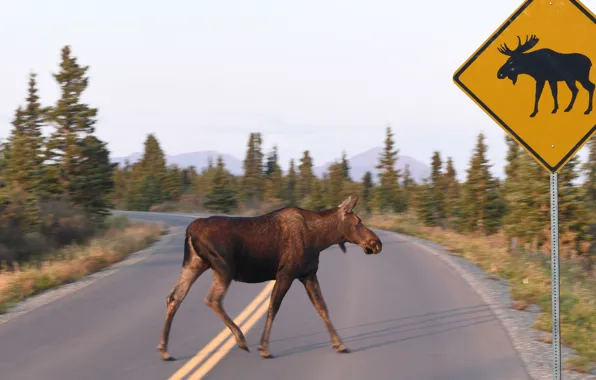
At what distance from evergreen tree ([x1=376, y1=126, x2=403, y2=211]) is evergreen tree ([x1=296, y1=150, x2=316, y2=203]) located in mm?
8357

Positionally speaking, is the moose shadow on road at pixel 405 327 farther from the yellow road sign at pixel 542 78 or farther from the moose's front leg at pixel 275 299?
the yellow road sign at pixel 542 78

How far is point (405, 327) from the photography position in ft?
31.3

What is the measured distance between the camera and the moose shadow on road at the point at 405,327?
8.48m

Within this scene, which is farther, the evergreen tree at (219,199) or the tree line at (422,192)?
the evergreen tree at (219,199)

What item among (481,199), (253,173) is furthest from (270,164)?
(481,199)

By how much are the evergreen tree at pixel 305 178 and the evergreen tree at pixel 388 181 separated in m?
8.36

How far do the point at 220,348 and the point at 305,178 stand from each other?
7607cm

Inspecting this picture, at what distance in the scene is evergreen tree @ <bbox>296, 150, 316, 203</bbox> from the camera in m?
81.3

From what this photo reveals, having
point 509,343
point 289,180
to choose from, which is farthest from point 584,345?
point 289,180

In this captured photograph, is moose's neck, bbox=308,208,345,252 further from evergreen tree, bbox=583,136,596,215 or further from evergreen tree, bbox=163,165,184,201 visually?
evergreen tree, bbox=163,165,184,201

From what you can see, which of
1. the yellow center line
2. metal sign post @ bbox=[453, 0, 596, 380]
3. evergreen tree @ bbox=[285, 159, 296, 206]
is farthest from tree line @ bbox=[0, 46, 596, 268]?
metal sign post @ bbox=[453, 0, 596, 380]

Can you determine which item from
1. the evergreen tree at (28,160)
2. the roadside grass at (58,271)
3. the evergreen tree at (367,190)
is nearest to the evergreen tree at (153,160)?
the evergreen tree at (367,190)

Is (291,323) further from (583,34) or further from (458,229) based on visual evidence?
(458,229)

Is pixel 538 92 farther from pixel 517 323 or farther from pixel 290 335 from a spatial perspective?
pixel 517 323
